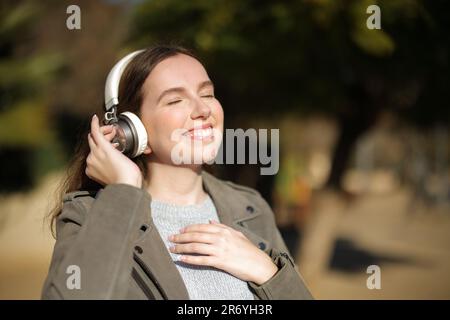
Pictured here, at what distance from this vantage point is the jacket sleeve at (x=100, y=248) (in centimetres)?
164

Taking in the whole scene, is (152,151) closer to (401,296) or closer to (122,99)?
(122,99)

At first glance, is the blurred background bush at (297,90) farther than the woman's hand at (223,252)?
Yes

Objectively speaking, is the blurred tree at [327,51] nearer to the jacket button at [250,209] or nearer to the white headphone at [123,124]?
the jacket button at [250,209]

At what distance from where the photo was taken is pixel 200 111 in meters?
2.07

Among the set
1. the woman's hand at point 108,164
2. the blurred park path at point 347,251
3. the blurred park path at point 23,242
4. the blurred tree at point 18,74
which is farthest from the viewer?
the blurred park path at point 23,242

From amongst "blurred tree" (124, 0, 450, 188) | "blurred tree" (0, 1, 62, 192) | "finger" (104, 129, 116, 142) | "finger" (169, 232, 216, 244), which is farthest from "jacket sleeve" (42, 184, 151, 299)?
"blurred tree" (0, 1, 62, 192)

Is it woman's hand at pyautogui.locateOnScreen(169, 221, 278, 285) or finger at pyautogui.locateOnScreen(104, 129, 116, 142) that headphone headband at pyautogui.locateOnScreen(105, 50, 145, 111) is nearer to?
finger at pyautogui.locateOnScreen(104, 129, 116, 142)

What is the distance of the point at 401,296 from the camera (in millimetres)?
6766

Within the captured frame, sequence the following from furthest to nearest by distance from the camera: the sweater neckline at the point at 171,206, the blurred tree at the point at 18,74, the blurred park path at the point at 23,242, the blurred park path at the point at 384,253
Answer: the blurred park path at the point at 23,242 < the blurred tree at the point at 18,74 < the blurred park path at the point at 384,253 < the sweater neckline at the point at 171,206

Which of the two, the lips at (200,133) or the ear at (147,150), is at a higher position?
the lips at (200,133)

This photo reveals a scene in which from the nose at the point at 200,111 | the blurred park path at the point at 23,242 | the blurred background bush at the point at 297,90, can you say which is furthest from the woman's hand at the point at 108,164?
the blurred park path at the point at 23,242

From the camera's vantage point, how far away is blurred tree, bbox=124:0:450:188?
3.85m

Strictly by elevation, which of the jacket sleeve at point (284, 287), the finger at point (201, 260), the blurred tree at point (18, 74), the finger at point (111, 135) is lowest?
the jacket sleeve at point (284, 287)

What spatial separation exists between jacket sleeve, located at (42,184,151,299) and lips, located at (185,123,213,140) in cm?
36
